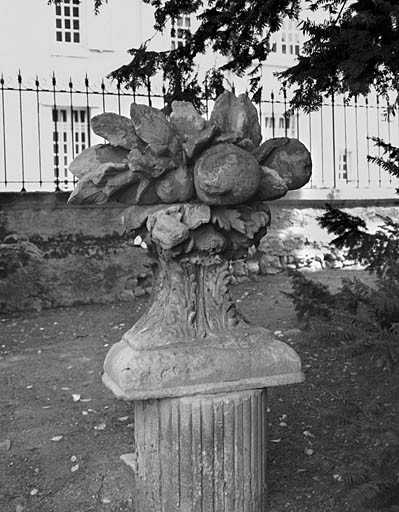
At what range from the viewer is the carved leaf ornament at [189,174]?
251cm

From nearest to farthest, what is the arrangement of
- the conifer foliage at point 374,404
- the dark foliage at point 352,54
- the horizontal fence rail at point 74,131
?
the conifer foliage at point 374,404 < the dark foliage at point 352,54 < the horizontal fence rail at point 74,131

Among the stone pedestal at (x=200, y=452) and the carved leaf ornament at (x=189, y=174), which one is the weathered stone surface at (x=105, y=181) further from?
the stone pedestal at (x=200, y=452)

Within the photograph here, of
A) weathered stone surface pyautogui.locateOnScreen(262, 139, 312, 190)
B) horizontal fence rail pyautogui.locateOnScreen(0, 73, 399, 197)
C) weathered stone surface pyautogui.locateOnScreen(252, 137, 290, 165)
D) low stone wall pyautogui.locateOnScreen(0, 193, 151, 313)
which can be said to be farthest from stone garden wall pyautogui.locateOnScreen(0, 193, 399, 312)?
weathered stone surface pyautogui.locateOnScreen(252, 137, 290, 165)

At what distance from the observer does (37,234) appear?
7.12 m

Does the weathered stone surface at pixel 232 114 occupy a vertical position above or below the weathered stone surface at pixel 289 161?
above

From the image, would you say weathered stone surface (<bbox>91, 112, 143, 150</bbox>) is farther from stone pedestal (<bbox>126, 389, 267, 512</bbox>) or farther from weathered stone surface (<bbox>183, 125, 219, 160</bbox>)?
stone pedestal (<bbox>126, 389, 267, 512</bbox>)

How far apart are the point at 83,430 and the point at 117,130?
6.35 ft

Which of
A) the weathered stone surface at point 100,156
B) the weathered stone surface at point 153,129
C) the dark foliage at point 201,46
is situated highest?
the dark foliage at point 201,46

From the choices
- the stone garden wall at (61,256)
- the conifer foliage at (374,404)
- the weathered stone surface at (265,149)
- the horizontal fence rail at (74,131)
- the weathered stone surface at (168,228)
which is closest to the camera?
the conifer foliage at (374,404)

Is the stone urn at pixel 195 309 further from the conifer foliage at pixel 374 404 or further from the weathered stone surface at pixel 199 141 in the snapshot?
the conifer foliage at pixel 374 404

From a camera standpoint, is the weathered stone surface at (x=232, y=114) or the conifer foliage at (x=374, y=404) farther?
the weathered stone surface at (x=232, y=114)

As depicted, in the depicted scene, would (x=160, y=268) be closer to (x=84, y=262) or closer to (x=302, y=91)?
(x=302, y=91)

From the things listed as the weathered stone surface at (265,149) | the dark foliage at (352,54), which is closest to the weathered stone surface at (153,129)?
the weathered stone surface at (265,149)

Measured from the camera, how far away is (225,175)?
246cm
